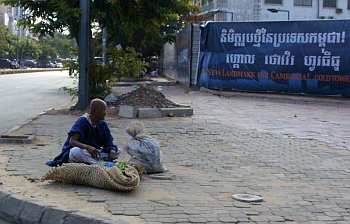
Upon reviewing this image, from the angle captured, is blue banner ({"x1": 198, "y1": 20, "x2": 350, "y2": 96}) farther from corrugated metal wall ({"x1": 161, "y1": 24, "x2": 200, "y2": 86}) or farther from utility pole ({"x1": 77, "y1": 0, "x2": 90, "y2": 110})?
utility pole ({"x1": 77, "y1": 0, "x2": 90, "y2": 110})

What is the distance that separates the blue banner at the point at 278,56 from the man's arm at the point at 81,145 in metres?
14.7

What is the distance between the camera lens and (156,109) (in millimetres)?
14805

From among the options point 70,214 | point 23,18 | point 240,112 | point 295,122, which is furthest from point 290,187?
point 23,18

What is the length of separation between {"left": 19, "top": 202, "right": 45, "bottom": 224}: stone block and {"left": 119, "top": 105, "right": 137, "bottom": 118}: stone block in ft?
27.8

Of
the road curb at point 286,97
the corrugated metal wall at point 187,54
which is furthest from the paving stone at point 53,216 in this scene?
the corrugated metal wall at point 187,54

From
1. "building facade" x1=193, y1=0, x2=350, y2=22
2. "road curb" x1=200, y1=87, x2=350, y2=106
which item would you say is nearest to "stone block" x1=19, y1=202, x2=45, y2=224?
"road curb" x1=200, y1=87, x2=350, y2=106

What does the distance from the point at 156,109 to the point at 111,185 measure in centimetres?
825

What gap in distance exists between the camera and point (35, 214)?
6.04m

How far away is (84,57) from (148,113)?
2380 mm

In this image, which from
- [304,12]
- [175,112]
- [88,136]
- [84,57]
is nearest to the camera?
[88,136]

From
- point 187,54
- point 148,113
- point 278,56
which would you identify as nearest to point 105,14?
point 148,113

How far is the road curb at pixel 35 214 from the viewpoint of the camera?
18.6 feet

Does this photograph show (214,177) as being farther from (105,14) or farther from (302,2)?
(302,2)

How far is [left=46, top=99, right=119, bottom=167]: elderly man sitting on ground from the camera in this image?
→ 724cm
